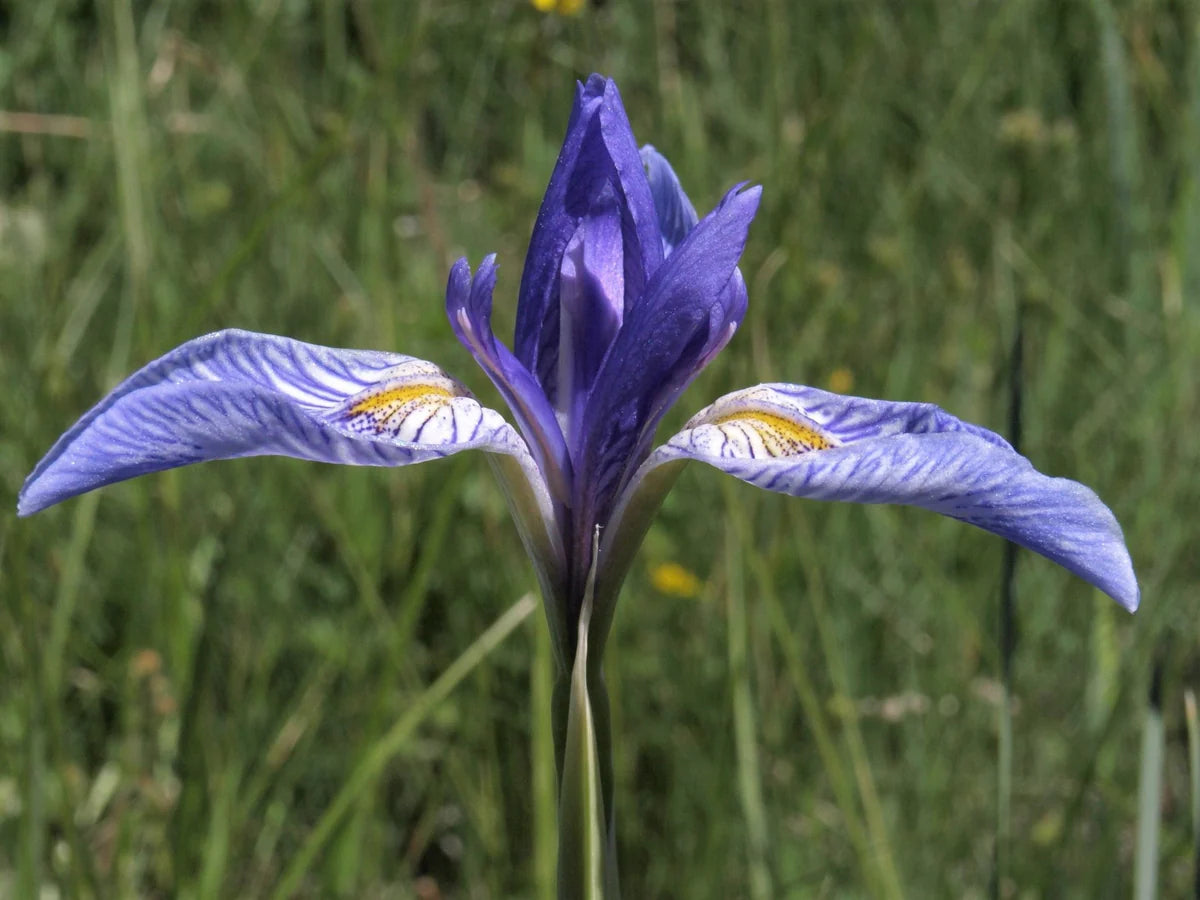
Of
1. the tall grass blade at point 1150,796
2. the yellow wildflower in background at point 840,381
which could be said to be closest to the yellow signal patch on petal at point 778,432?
the tall grass blade at point 1150,796

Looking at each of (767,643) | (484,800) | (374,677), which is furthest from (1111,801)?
(374,677)

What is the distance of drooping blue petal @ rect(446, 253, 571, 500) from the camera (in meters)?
0.99

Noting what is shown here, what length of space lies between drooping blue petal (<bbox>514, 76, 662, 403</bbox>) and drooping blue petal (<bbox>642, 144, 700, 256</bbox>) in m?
0.14

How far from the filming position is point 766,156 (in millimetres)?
2766

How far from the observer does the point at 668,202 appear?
3.99ft

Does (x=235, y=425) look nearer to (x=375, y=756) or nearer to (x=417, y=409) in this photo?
(x=417, y=409)

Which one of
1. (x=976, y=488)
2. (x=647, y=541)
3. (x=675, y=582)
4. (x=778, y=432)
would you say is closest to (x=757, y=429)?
(x=778, y=432)

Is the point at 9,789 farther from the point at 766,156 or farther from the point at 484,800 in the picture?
the point at 766,156

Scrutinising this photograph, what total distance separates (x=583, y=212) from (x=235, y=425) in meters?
0.39

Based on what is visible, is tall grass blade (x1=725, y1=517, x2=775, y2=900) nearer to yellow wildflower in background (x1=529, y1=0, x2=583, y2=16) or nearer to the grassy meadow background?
the grassy meadow background

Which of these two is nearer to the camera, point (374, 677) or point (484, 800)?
point (484, 800)

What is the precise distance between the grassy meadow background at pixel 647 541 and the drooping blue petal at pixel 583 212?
0.40m

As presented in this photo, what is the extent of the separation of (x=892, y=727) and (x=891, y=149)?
1.63 metres

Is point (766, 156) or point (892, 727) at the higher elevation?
point (766, 156)
